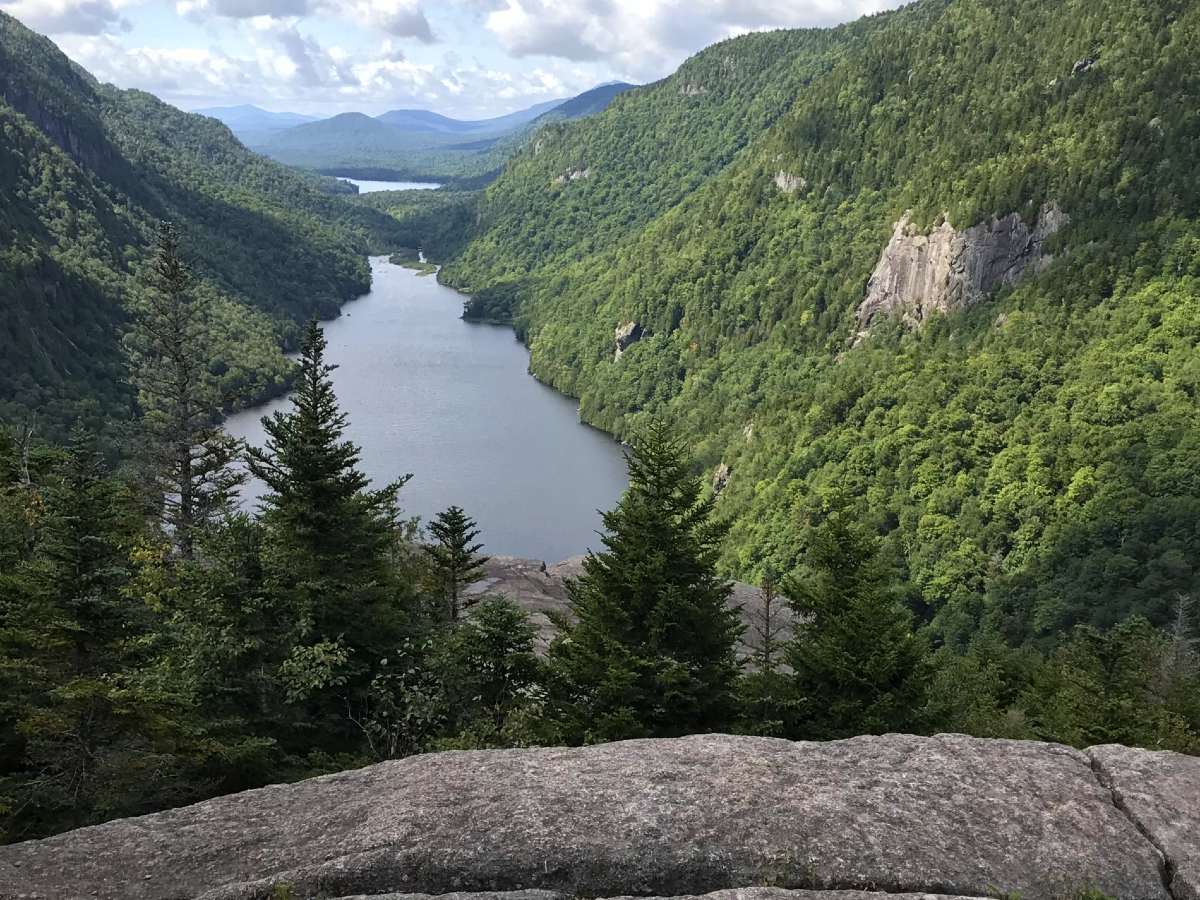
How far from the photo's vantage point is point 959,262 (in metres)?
132

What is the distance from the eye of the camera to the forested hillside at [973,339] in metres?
87.6

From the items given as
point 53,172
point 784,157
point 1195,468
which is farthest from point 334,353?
point 1195,468

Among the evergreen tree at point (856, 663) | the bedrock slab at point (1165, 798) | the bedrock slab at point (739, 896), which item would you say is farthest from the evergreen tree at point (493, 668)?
the bedrock slab at point (1165, 798)

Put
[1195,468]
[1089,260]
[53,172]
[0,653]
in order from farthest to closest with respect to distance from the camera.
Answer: [53,172]
[1089,260]
[1195,468]
[0,653]

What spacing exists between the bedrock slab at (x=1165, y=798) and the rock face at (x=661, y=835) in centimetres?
6

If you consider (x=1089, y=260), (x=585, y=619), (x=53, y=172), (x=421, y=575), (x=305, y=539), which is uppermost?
(x=53, y=172)

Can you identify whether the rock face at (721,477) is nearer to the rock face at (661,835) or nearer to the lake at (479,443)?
the lake at (479,443)

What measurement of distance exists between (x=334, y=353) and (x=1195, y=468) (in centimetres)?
14884

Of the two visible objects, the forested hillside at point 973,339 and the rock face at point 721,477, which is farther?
the rock face at point 721,477

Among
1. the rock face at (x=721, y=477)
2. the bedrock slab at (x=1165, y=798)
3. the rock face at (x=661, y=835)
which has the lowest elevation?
the rock face at (x=721, y=477)

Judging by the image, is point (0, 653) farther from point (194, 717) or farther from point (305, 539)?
point (305, 539)

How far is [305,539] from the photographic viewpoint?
790 inches

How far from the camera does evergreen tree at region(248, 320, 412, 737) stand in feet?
59.9

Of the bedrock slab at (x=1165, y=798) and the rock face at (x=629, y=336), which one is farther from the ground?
the rock face at (x=629, y=336)
